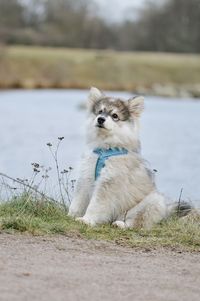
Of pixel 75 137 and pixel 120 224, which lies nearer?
pixel 120 224

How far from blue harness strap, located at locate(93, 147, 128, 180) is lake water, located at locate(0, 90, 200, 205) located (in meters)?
0.45

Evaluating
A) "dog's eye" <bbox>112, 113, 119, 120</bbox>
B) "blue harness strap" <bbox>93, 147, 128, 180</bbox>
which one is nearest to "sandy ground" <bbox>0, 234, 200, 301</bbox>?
"blue harness strap" <bbox>93, 147, 128, 180</bbox>

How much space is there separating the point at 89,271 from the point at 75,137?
57.3 feet

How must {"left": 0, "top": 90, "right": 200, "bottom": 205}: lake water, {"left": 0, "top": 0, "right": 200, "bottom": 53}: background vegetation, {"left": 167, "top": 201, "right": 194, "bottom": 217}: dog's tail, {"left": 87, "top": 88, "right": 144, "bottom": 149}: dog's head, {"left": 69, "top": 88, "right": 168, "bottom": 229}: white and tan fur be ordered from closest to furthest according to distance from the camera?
{"left": 69, "top": 88, "right": 168, "bottom": 229}: white and tan fur < {"left": 87, "top": 88, "right": 144, "bottom": 149}: dog's head < {"left": 167, "top": 201, "right": 194, "bottom": 217}: dog's tail < {"left": 0, "top": 90, "right": 200, "bottom": 205}: lake water < {"left": 0, "top": 0, "right": 200, "bottom": 53}: background vegetation

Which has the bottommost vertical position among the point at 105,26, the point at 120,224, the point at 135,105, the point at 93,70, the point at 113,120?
the point at 93,70

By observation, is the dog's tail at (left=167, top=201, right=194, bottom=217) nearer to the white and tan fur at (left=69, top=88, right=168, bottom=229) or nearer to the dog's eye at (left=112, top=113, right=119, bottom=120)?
the white and tan fur at (left=69, top=88, right=168, bottom=229)

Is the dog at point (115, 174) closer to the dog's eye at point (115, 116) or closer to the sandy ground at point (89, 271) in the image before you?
the dog's eye at point (115, 116)

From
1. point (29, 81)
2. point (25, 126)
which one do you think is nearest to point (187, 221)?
point (25, 126)

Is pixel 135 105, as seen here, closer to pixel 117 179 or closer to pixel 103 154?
pixel 103 154

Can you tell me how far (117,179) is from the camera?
8.69m

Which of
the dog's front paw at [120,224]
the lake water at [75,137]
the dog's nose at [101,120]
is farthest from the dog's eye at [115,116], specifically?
the dog's front paw at [120,224]

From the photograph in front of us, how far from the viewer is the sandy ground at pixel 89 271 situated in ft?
18.4

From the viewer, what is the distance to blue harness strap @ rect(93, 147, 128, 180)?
28.7ft

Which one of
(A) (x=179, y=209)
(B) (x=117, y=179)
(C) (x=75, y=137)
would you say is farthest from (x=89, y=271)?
(C) (x=75, y=137)
